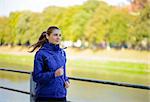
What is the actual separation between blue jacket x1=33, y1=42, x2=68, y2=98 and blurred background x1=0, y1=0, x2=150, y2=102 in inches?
98.9

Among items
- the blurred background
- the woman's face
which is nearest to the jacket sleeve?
the woman's face

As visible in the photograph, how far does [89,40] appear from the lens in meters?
5.51

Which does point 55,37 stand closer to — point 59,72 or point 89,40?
point 59,72

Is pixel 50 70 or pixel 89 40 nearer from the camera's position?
pixel 50 70

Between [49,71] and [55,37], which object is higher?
[55,37]

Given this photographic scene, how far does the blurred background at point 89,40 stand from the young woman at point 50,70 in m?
2.50

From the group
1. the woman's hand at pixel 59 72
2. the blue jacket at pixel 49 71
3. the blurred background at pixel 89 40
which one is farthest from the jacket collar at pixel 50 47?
the blurred background at pixel 89 40

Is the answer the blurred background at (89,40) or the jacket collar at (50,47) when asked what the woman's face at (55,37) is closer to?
the jacket collar at (50,47)

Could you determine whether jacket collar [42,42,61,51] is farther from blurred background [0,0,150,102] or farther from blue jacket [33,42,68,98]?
blurred background [0,0,150,102]

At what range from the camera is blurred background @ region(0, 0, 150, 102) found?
4.93m

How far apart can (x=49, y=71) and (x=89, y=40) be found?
3.63 meters

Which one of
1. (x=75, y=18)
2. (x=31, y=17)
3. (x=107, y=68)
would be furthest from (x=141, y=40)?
(x=31, y=17)

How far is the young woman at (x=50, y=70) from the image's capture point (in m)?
1.89

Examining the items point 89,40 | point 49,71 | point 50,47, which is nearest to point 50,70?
point 49,71
